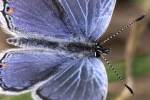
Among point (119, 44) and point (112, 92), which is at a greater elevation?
point (119, 44)

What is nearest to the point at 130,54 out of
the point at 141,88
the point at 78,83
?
the point at 141,88

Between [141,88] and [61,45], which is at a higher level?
[61,45]

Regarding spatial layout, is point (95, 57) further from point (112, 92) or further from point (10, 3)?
point (112, 92)

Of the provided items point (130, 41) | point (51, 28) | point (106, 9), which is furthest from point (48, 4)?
point (130, 41)

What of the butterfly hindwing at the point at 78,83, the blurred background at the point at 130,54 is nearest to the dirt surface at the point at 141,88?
the blurred background at the point at 130,54

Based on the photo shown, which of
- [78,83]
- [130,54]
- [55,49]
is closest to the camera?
[78,83]

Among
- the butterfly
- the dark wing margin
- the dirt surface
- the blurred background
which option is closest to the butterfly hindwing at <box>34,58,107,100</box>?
the butterfly

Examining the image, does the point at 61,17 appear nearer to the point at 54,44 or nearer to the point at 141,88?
the point at 54,44
